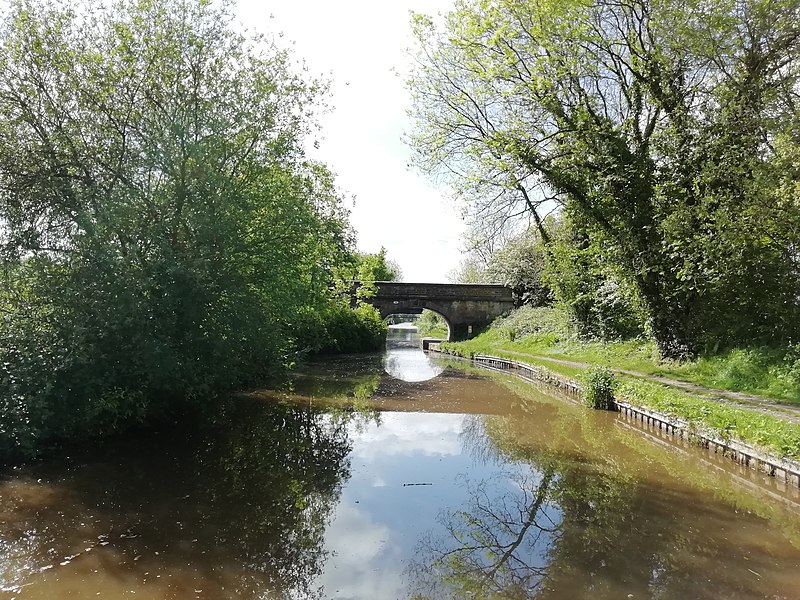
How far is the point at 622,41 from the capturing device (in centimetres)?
1541

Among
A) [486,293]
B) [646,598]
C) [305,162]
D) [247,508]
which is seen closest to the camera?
[646,598]

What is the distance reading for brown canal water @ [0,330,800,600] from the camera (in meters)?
4.78

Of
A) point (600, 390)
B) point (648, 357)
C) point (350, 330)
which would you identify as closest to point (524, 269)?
point (350, 330)

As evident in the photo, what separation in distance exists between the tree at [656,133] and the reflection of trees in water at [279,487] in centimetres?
911

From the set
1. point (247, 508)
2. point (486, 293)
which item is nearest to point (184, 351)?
point (247, 508)

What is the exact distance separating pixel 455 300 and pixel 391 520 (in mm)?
32067

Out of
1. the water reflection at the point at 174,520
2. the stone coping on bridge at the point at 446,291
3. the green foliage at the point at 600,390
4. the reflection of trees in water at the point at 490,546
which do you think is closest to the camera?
the water reflection at the point at 174,520

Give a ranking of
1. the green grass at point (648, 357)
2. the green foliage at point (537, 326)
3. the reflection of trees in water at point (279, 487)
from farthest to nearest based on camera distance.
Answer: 1. the green foliage at point (537, 326)
2. the green grass at point (648, 357)
3. the reflection of trees in water at point (279, 487)

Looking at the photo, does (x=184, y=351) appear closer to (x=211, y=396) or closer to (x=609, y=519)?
(x=211, y=396)

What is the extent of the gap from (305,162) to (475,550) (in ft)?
34.4

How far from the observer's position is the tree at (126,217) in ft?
29.0

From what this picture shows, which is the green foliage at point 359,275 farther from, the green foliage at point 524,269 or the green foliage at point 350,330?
the green foliage at point 524,269

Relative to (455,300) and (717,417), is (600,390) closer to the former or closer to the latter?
(717,417)

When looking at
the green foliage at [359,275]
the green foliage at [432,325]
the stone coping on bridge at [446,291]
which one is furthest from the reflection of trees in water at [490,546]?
the green foliage at [432,325]
